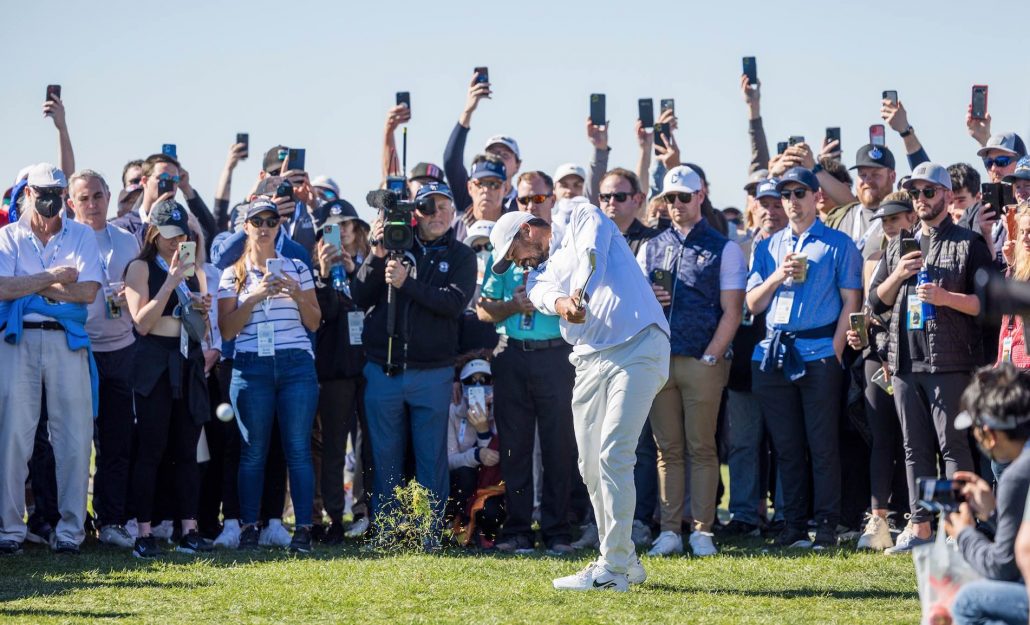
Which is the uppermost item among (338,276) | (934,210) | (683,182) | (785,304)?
(683,182)

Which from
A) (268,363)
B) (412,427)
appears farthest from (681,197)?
(268,363)

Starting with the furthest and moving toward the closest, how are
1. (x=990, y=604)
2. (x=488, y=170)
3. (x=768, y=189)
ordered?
(x=488, y=170), (x=768, y=189), (x=990, y=604)

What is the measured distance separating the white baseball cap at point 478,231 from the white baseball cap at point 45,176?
125 inches

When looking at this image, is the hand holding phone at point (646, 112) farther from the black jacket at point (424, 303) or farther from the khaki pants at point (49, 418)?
the khaki pants at point (49, 418)

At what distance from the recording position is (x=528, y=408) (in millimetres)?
10203

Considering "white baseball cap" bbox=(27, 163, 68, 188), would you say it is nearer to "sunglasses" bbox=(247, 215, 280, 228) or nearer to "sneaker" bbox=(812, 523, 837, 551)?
"sunglasses" bbox=(247, 215, 280, 228)

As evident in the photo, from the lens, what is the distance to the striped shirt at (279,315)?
1036 centimetres

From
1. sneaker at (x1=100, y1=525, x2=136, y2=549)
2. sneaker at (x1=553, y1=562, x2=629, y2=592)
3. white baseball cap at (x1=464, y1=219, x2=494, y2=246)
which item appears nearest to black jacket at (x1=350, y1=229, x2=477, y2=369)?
white baseball cap at (x1=464, y1=219, x2=494, y2=246)

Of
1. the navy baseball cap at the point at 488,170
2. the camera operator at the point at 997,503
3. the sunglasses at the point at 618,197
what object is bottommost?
the camera operator at the point at 997,503

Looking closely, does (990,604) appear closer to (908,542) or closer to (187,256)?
(908,542)

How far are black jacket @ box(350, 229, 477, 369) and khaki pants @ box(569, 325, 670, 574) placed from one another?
204cm

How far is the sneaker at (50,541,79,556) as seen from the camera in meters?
9.83

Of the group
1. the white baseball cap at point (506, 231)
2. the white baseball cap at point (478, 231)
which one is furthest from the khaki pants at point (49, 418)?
the white baseball cap at point (506, 231)

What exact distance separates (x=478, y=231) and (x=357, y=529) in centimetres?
264
